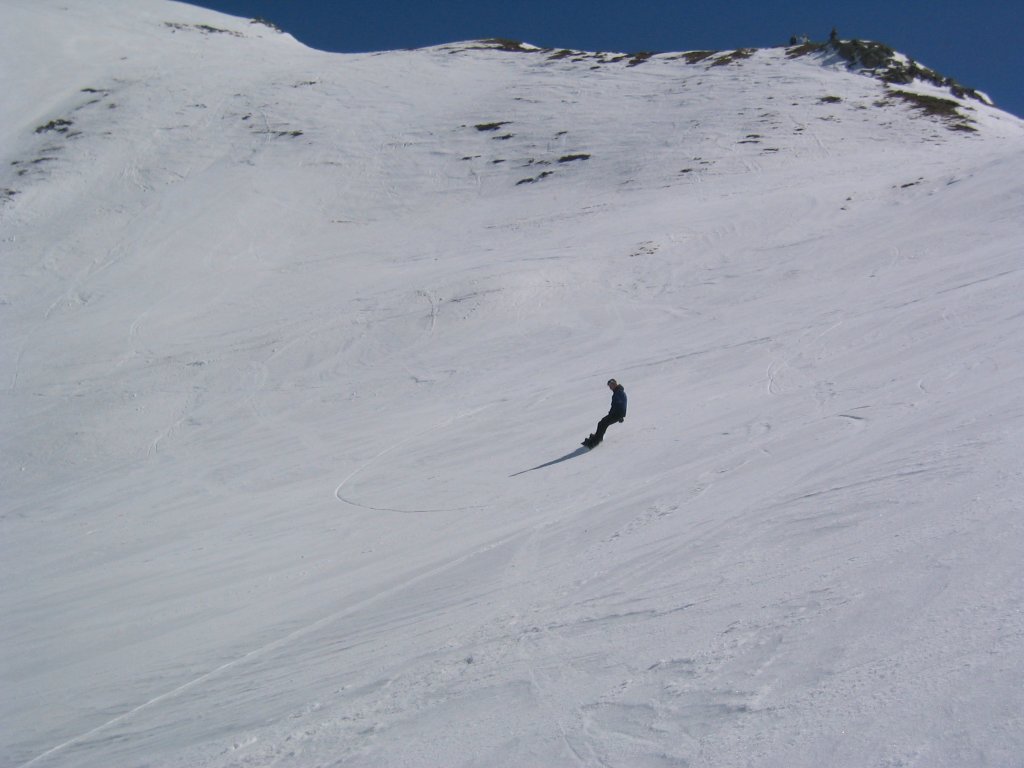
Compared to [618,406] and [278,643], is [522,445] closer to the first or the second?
[618,406]

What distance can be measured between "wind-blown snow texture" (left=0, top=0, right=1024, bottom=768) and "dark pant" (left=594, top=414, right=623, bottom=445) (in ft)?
0.80

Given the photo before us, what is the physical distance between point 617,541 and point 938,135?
30749 millimetres

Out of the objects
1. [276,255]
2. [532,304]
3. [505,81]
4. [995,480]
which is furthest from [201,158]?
[995,480]

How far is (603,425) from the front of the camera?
11906 millimetres

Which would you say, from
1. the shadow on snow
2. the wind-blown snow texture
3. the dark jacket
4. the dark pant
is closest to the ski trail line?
the wind-blown snow texture

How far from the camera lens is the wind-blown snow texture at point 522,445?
5.06 meters

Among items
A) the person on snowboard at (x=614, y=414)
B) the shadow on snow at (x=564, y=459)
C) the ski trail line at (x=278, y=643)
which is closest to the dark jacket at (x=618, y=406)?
the person on snowboard at (x=614, y=414)

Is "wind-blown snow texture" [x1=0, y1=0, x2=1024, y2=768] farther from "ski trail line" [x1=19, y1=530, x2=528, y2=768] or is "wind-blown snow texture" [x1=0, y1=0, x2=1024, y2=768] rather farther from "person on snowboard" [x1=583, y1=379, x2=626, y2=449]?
"person on snowboard" [x1=583, y1=379, x2=626, y2=449]

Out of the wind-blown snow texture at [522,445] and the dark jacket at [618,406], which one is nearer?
the wind-blown snow texture at [522,445]

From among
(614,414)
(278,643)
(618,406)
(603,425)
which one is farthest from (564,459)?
(278,643)

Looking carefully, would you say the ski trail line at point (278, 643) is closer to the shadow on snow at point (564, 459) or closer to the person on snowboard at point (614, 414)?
the shadow on snow at point (564, 459)

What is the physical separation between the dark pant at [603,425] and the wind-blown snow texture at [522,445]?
0.24 metres

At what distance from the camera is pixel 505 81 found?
1809 inches

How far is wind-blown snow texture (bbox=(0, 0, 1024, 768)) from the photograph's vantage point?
5.06m
